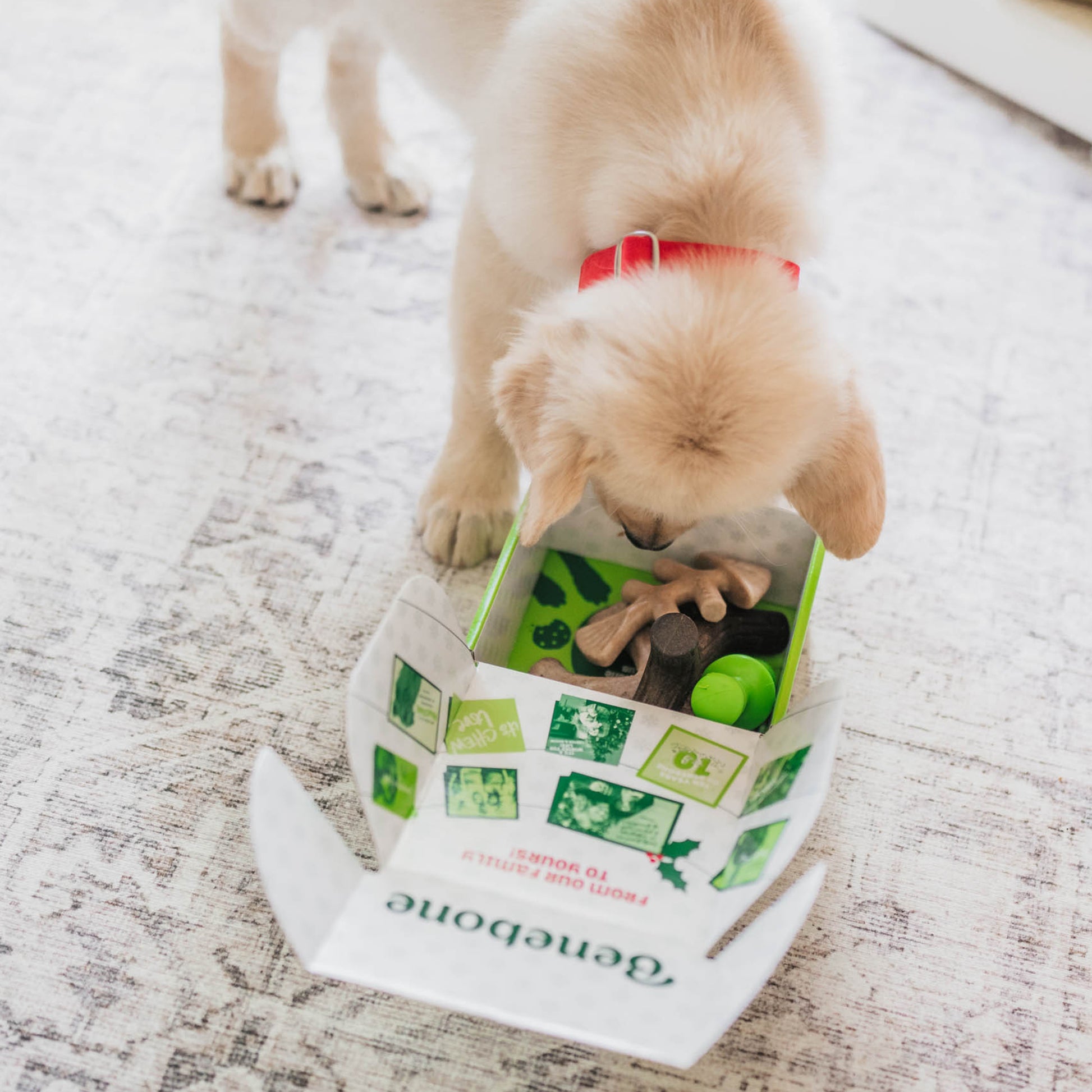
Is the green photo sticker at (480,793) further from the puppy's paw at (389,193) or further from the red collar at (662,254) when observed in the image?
the puppy's paw at (389,193)

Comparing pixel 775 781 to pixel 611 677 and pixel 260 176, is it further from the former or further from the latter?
pixel 260 176

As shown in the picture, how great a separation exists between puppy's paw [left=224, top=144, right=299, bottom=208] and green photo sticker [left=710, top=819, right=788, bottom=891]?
1.48 meters

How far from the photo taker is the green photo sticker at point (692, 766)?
3.56 feet

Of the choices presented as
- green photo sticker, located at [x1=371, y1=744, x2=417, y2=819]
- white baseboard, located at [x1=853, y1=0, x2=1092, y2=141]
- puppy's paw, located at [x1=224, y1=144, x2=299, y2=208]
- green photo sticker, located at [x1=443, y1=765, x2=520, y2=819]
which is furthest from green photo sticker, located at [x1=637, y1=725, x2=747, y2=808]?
white baseboard, located at [x1=853, y1=0, x2=1092, y2=141]

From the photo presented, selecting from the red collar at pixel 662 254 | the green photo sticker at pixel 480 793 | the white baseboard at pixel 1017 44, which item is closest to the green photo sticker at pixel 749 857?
the green photo sticker at pixel 480 793

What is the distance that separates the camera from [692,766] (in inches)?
43.5

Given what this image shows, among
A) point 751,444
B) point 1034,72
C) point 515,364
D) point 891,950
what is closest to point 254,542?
point 515,364

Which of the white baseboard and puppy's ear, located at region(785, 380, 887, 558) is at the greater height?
the white baseboard

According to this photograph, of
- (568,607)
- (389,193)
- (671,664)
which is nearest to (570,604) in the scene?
(568,607)

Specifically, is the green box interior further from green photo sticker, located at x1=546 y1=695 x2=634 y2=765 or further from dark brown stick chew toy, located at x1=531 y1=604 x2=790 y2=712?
green photo sticker, located at x1=546 y1=695 x2=634 y2=765

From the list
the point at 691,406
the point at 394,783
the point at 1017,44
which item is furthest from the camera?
the point at 1017,44

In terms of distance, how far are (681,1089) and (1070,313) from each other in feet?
4.98

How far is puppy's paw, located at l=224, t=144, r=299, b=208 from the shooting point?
1.85 m

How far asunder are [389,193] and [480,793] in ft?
4.17
